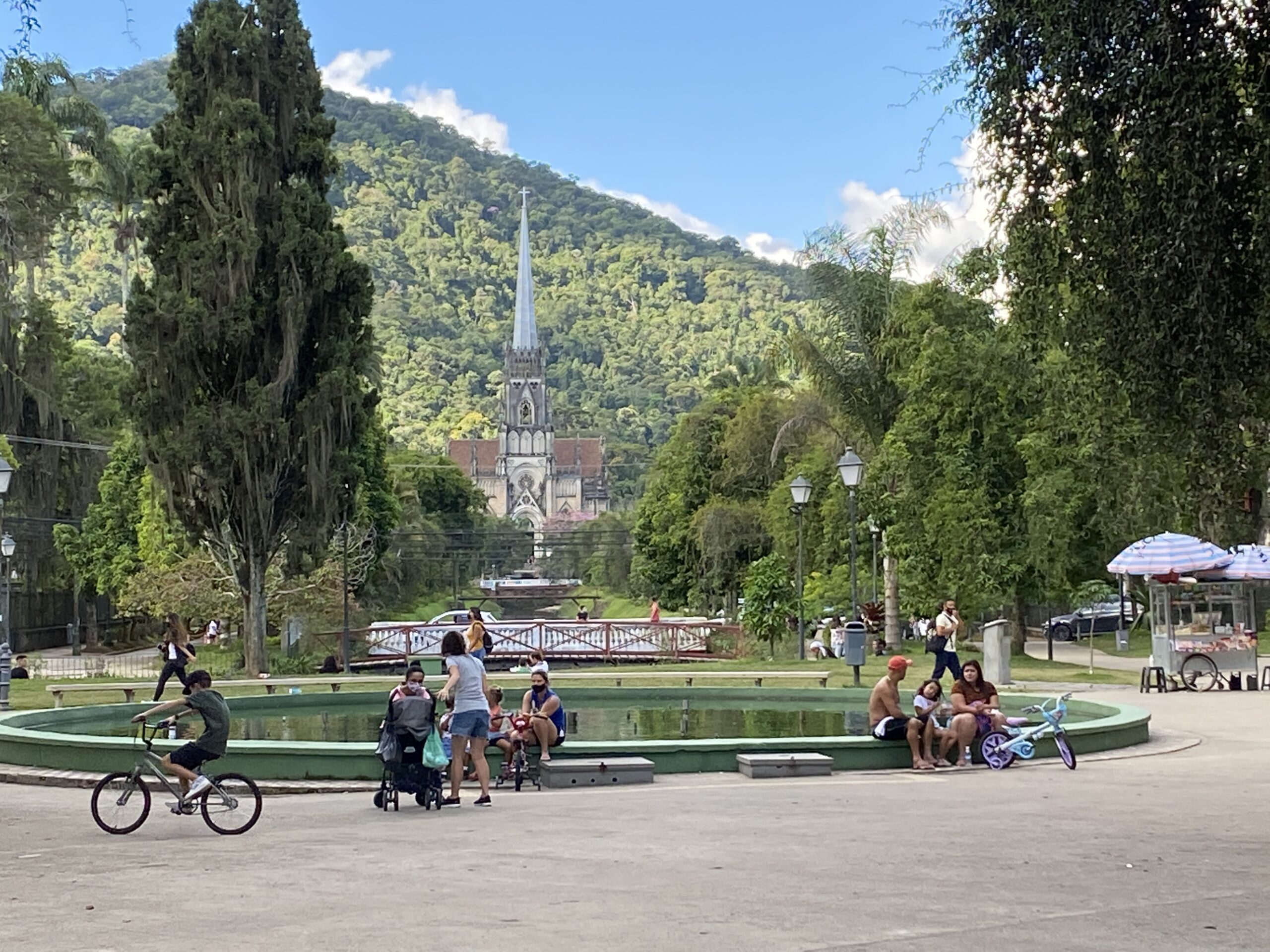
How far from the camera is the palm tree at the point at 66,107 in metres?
52.6

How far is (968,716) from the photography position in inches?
632

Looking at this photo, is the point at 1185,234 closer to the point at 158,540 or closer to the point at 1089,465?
the point at 1089,465

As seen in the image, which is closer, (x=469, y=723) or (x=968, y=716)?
(x=469, y=723)

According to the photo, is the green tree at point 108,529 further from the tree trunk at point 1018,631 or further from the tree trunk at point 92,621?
the tree trunk at point 1018,631

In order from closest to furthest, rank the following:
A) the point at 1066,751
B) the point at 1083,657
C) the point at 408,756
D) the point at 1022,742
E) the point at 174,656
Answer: the point at 408,756 → the point at 1066,751 → the point at 1022,742 → the point at 174,656 → the point at 1083,657

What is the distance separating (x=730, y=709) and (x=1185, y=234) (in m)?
15.5

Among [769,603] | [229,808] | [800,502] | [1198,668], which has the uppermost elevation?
[800,502]

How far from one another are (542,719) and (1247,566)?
62.5 feet

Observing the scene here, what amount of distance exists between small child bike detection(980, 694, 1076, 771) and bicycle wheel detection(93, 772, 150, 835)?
28.1 ft

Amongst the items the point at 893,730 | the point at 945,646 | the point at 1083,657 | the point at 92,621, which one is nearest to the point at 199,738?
the point at 893,730

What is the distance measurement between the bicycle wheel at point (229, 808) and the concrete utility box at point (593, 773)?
3.53 meters

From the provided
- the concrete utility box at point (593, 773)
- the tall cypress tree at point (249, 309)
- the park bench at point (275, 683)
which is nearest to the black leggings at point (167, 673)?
the park bench at point (275, 683)

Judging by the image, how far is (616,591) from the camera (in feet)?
343

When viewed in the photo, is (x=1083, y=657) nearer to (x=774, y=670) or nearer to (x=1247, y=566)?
(x=1247, y=566)
